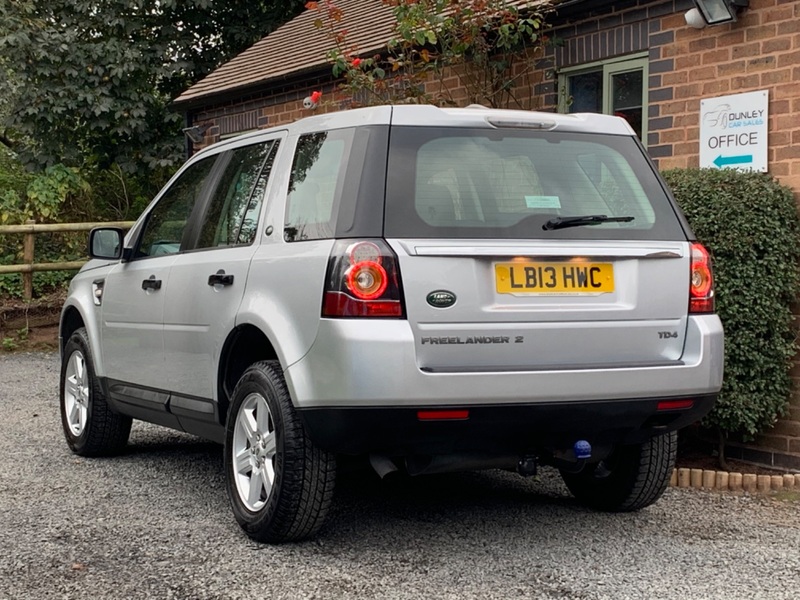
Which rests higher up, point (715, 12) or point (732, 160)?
point (715, 12)

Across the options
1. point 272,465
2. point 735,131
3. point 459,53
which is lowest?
point 272,465

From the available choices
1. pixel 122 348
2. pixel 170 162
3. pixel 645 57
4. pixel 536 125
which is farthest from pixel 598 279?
pixel 170 162

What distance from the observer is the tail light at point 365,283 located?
416 centimetres

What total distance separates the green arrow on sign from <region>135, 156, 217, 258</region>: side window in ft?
11.4

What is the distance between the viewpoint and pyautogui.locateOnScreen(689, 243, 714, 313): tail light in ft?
15.2

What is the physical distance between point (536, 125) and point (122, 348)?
2.81 m

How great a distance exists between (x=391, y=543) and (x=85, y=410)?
285cm

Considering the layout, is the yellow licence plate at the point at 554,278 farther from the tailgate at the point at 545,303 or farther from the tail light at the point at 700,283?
the tail light at the point at 700,283

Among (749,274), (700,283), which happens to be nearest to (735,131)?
(749,274)

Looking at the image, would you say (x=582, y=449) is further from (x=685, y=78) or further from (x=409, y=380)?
(x=685, y=78)

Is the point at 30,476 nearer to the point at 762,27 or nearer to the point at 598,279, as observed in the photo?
the point at 598,279

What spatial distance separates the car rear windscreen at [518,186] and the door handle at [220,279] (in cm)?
106

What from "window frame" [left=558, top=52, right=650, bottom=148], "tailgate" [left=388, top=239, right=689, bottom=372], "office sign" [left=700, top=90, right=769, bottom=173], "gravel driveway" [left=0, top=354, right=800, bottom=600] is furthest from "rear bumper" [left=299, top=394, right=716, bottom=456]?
"window frame" [left=558, top=52, right=650, bottom=148]

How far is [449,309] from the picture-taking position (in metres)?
4.20
